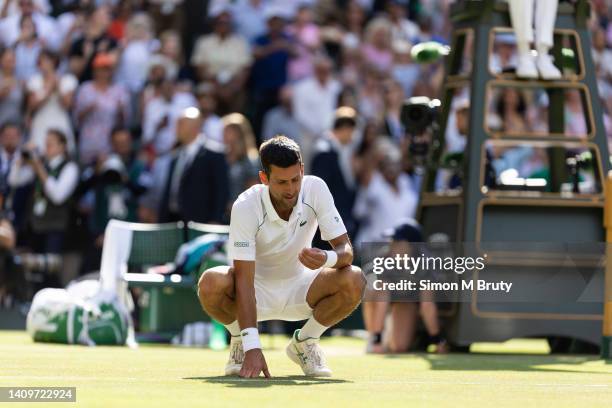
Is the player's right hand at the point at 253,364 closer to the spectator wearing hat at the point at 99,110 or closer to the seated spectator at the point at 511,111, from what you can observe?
the spectator wearing hat at the point at 99,110

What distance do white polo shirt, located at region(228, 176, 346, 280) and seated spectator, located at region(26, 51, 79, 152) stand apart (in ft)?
29.5

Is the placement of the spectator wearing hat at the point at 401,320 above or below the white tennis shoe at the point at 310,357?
above

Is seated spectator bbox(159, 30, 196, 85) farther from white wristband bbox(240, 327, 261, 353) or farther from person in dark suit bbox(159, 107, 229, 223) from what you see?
white wristband bbox(240, 327, 261, 353)

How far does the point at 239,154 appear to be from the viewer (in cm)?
1600

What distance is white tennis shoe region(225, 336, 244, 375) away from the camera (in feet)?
27.8

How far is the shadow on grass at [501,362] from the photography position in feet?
32.4

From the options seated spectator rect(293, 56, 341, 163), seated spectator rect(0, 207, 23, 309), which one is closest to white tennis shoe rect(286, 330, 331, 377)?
seated spectator rect(0, 207, 23, 309)

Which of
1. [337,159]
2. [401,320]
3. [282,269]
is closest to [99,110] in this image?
[337,159]

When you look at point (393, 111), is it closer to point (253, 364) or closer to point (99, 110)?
point (99, 110)

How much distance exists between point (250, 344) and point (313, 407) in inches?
64.4

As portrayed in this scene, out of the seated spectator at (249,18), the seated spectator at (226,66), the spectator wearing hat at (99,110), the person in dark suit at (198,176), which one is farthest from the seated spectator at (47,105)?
the seated spectator at (249,18)

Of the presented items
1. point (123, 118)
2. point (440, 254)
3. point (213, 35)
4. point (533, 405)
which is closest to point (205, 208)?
point (123, 118)

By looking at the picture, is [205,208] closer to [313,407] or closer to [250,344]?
[250,344]

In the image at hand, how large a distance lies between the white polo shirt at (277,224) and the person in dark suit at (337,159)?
7.39 meters
